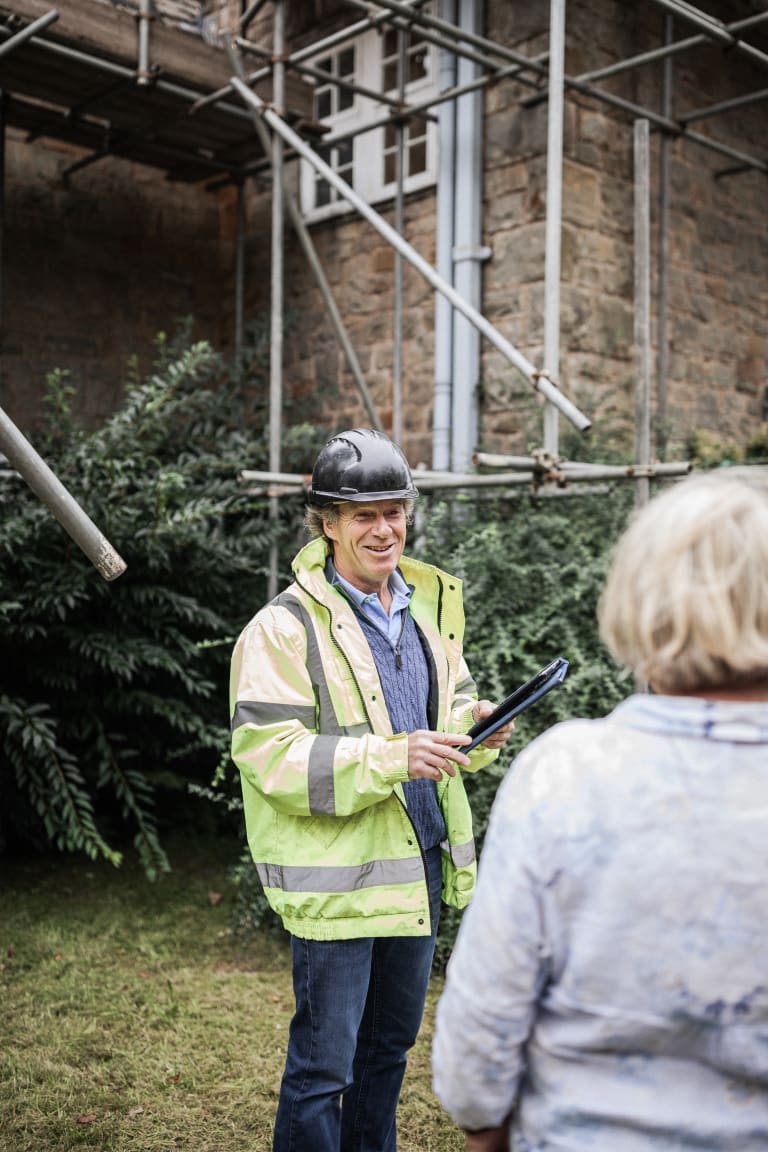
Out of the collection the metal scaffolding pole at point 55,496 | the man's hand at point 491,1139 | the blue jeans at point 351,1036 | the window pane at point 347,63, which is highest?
the window pane at point 347,63

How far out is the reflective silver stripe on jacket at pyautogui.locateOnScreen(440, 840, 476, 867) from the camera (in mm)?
2412

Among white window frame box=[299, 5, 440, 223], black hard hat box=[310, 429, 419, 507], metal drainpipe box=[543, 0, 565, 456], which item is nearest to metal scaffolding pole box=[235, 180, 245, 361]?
white window frame box=[299, 5, 440, 223]

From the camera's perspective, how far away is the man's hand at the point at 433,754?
2.06 meters

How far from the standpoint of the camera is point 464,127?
6.05 meters

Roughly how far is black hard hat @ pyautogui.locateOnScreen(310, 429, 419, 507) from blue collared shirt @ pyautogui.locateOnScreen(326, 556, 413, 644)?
0.18m

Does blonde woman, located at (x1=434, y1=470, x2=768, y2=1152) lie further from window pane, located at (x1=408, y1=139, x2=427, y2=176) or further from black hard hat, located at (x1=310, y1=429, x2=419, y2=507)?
window pane, located at (x1=408, y1=139, x2=427, y2=176)

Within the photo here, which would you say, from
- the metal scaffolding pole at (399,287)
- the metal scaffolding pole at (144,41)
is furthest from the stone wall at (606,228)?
the metal scaffolding pole at (144,41)

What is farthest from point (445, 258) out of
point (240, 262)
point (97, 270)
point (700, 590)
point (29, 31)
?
point (700, 590)

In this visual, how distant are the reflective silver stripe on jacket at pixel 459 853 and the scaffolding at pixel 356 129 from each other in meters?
1.79

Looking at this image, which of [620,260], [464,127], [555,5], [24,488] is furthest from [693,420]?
[24,488]

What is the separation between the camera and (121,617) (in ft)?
16.8

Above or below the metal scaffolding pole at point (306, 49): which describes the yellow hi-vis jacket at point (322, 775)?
below

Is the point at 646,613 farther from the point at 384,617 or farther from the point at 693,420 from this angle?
the point at 693,420

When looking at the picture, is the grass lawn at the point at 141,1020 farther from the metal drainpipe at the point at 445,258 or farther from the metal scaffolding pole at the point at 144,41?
the metal scaffolding pole at the point at 144,41
